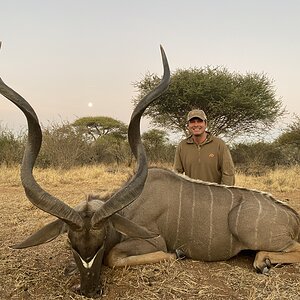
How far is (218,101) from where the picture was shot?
48.5 ft

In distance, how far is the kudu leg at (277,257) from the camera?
3.11 m

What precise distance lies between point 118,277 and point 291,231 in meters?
1.47

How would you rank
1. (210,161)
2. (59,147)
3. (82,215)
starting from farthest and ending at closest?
(59,147)
(210,161)
(82,215)

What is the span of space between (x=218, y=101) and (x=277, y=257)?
11993 millimetres

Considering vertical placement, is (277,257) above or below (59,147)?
below

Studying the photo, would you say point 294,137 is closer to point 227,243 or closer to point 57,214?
point 227,243

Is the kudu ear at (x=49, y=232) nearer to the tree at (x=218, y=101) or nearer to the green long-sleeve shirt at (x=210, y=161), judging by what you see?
the green long-sleeve shirt at (x=210, y=161)

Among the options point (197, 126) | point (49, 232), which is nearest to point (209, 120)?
point (197, 126)

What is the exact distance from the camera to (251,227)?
10.6 ft

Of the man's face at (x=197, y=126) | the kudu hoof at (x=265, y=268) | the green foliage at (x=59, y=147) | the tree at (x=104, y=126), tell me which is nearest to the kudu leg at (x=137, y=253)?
the kudu hoof at (x=265, y=268)

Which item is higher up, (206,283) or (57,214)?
(57,214)

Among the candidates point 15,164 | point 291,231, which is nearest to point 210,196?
point 291,231

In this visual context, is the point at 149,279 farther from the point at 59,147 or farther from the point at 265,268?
the point at 59,147

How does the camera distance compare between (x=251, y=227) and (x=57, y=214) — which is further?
(x=251, y=227)
